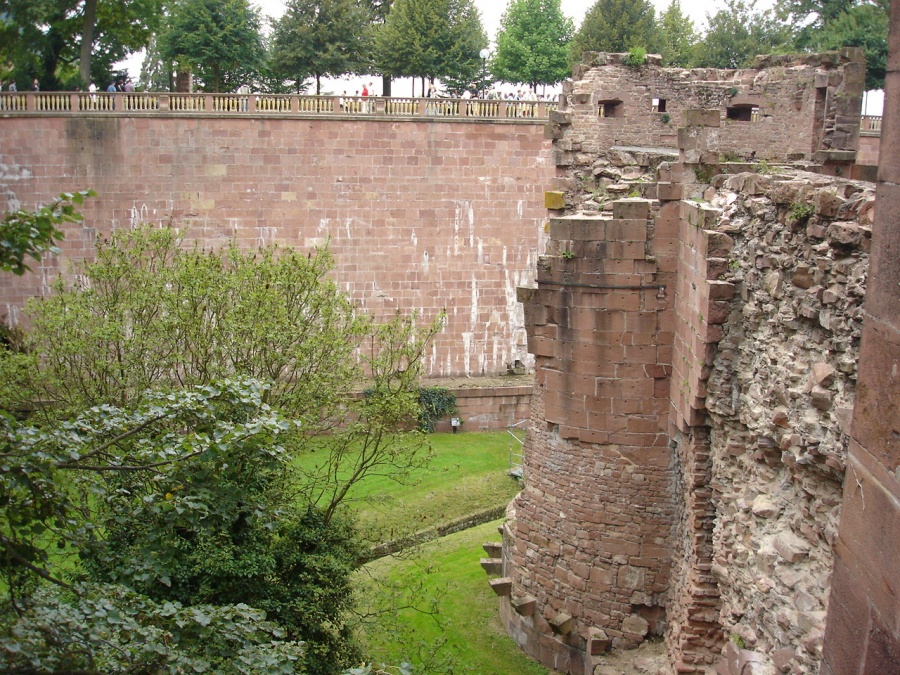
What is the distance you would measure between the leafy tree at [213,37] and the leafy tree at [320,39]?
3.52 ft

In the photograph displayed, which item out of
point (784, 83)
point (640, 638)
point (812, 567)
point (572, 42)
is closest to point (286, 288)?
point (640, 638)

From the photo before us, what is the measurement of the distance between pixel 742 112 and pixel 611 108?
7.70ft

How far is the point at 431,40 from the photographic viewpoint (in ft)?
122

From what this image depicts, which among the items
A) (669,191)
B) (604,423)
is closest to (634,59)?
(669,191)

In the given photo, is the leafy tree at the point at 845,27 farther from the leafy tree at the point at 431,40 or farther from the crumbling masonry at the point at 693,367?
the crumbling masonry at the point at 693,367

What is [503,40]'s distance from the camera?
4103cm

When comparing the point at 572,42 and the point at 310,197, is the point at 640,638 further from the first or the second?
the point at 572,42

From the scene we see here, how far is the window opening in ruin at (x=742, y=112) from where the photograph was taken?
1588 cm

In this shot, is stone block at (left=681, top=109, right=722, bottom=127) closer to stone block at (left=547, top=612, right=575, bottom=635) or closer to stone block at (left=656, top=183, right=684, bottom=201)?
stone block at (left=656, top=183, right=684, bottom=201)

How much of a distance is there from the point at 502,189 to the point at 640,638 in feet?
56.1

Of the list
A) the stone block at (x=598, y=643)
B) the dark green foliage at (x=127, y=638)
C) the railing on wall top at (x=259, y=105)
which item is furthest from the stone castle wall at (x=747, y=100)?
the dark green foliage at (x=127, y=638)

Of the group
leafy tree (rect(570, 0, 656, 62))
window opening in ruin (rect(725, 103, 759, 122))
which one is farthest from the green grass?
leafy tree (rect(570, 0, 656, 62))

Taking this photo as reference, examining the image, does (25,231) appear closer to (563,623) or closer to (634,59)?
(563,623)

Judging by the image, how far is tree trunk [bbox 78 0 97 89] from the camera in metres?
28.0
